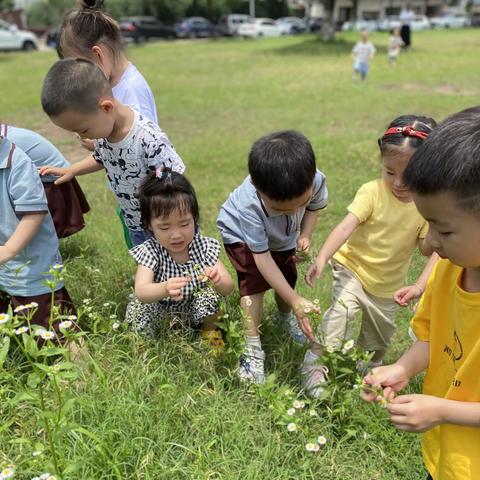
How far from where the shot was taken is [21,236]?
2.25 m

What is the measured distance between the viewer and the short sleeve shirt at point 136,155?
7.86 feet

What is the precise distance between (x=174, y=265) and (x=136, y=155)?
0.53 metres

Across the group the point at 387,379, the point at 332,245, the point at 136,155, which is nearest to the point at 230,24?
the point at 136,155

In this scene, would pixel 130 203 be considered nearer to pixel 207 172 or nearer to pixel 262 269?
pixel 262 269

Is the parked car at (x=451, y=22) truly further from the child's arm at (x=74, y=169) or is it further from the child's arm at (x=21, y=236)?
the child's arm at (x=21, y=236)

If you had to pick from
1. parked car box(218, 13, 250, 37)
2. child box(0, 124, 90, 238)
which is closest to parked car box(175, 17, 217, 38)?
parked car box(218, 13, 250, 37)

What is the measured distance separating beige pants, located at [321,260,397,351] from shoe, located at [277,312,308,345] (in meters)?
0.26

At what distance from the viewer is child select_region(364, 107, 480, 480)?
1105 millimetres

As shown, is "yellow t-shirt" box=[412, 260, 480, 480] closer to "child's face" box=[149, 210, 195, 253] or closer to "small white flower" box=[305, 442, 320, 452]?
"small white flower" box=[305, 442, 320, 452]

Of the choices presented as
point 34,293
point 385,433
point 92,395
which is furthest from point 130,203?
point 385,433

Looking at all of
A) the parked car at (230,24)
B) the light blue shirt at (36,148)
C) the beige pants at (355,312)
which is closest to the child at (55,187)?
the light blue shirt at (36,148)

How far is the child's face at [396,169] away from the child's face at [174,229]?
85cm

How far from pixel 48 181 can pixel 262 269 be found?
150cm

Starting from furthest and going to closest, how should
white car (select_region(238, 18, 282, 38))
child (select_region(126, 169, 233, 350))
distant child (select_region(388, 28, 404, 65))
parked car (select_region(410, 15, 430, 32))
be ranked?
1. parked car (select_region(410, 15, 430, 32))
2. white car (select_region(238, 18, 282, 38))
3. distant child (select_region(388, 28, 404, 65))
4. child (select_region(126, 169, 233, 350))
